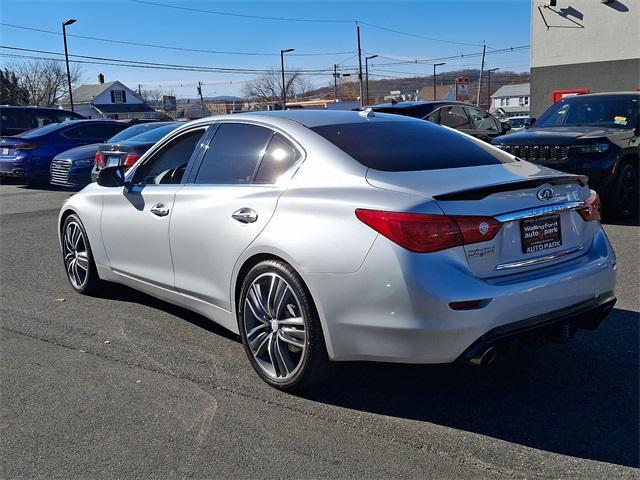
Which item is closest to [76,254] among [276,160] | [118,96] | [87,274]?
[87,274]

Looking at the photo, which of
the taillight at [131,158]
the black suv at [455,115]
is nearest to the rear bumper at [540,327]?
the black suv at [455,115]

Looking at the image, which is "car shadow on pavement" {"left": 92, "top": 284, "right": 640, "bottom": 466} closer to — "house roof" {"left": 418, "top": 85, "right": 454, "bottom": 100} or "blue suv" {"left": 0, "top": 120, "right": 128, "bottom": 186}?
"blue suv" {"left": 0, "top": 120, "right": 128, "bottom": 186}

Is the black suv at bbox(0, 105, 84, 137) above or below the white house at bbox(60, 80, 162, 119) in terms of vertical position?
below

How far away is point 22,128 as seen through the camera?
712 inches

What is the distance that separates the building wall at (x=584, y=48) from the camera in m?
22.8

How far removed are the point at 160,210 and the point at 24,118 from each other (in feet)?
51.8

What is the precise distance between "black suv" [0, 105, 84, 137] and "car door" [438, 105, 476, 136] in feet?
35.5

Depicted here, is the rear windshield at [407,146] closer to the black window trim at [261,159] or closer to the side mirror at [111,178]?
the black window trim at [261,159]

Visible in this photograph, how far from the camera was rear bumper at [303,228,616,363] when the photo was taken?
2.96 metres

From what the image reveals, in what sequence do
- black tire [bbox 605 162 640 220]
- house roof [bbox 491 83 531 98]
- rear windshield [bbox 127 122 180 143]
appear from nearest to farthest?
1. black tire [bbox 605 162 640 220]
2. rear windshield [bbox 127 122 180 143]
3. house roof [bbox 491 83 531 98]

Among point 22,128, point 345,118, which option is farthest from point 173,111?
point 345,118

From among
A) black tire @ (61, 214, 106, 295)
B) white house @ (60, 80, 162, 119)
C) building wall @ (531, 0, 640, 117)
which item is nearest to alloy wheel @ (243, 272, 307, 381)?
black tire @ (61, 214, 106, 295)

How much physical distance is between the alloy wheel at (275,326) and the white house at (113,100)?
84.2 metres

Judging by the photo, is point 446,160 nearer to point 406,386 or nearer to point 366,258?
point 366,258
